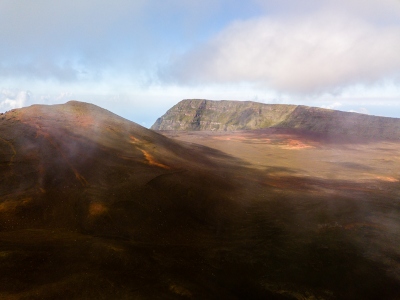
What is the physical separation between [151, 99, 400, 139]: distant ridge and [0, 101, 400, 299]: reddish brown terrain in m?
61.5

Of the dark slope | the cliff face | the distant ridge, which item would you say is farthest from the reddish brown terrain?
the cliff face

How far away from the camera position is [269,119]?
382 ft

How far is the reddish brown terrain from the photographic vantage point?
12.3 meters

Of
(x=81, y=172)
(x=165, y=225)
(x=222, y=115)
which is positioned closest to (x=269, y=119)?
(x=222, y=115)

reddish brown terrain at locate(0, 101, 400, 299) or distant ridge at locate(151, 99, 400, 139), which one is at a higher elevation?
distant ridge at locate(151, 99, 400, 139)

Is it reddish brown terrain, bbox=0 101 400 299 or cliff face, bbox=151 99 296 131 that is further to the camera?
cliff face, bbox=151 99 296 131

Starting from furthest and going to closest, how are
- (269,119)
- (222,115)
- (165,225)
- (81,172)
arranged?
1. (222,115)
2. (269,119)
3. (81,172)
4. (165,225)

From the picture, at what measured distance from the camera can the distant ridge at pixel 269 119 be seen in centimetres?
8695

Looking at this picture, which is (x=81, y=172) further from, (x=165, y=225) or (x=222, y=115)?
(x=222, y=115)

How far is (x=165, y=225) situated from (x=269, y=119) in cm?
10443

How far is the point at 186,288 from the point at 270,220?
30.9 feet

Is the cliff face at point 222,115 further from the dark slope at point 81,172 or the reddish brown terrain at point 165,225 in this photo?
the dark slope at point 81,172

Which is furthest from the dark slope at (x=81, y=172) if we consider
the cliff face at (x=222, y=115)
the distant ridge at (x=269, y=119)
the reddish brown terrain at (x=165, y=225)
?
the cliff face at (x=222, y=115)

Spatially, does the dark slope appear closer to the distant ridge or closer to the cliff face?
the distant ridge
